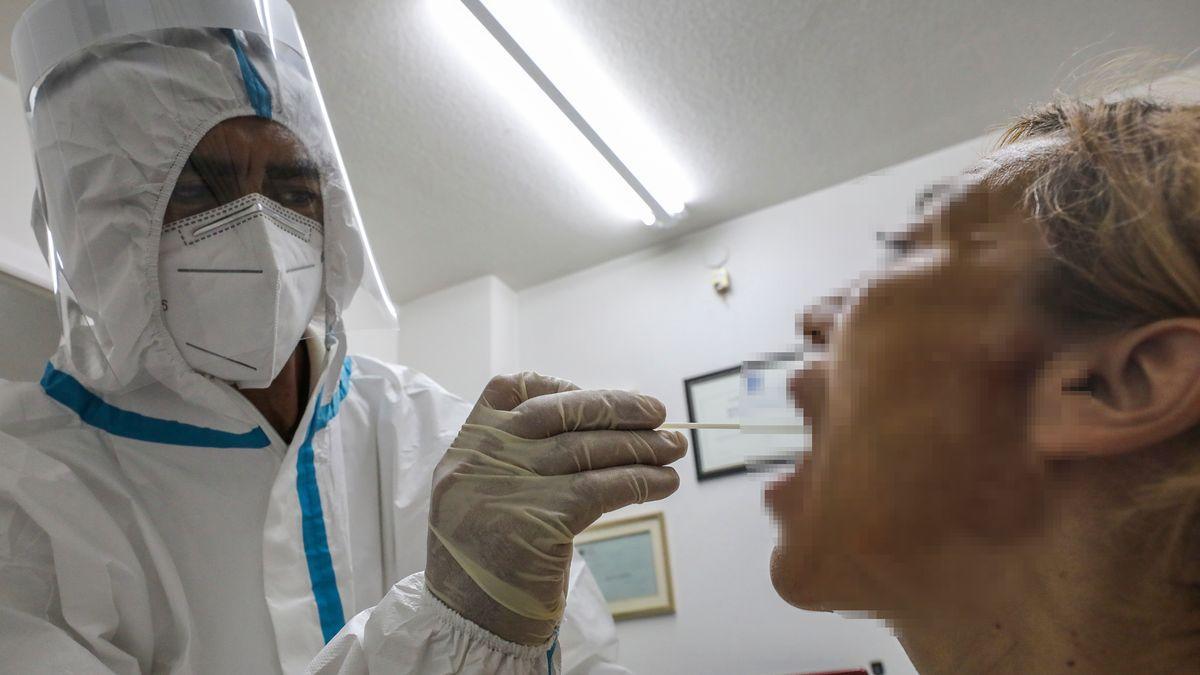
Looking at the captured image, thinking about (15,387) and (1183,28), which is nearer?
(15,387)

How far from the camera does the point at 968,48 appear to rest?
77.1 inches

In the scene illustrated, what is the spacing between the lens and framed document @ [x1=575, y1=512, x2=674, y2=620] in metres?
2.19

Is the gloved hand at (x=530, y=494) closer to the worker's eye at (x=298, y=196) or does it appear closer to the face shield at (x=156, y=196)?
the face shield at (x=156, y=196)

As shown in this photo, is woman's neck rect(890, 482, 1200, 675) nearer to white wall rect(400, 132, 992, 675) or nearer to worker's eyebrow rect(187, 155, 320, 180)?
white wall rect(400, 132, 992, 675)

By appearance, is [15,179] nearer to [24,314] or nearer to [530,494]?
[24,314]

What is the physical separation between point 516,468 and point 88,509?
28.0 inches

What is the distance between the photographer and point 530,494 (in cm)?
85

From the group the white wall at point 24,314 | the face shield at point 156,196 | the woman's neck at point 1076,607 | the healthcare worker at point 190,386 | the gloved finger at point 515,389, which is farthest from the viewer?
the white wall at point 24,314

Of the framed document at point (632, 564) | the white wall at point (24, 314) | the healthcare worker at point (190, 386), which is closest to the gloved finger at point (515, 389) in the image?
the healthcare worker at point (190, 386)

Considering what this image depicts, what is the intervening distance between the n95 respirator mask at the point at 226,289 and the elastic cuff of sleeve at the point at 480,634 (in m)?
0.59

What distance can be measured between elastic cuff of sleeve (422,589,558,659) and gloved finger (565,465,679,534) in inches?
5.6

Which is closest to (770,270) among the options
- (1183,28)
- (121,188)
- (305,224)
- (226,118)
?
(1183,28)

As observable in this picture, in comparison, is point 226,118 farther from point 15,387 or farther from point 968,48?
point 968,48

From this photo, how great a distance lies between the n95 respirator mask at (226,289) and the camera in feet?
3.98
